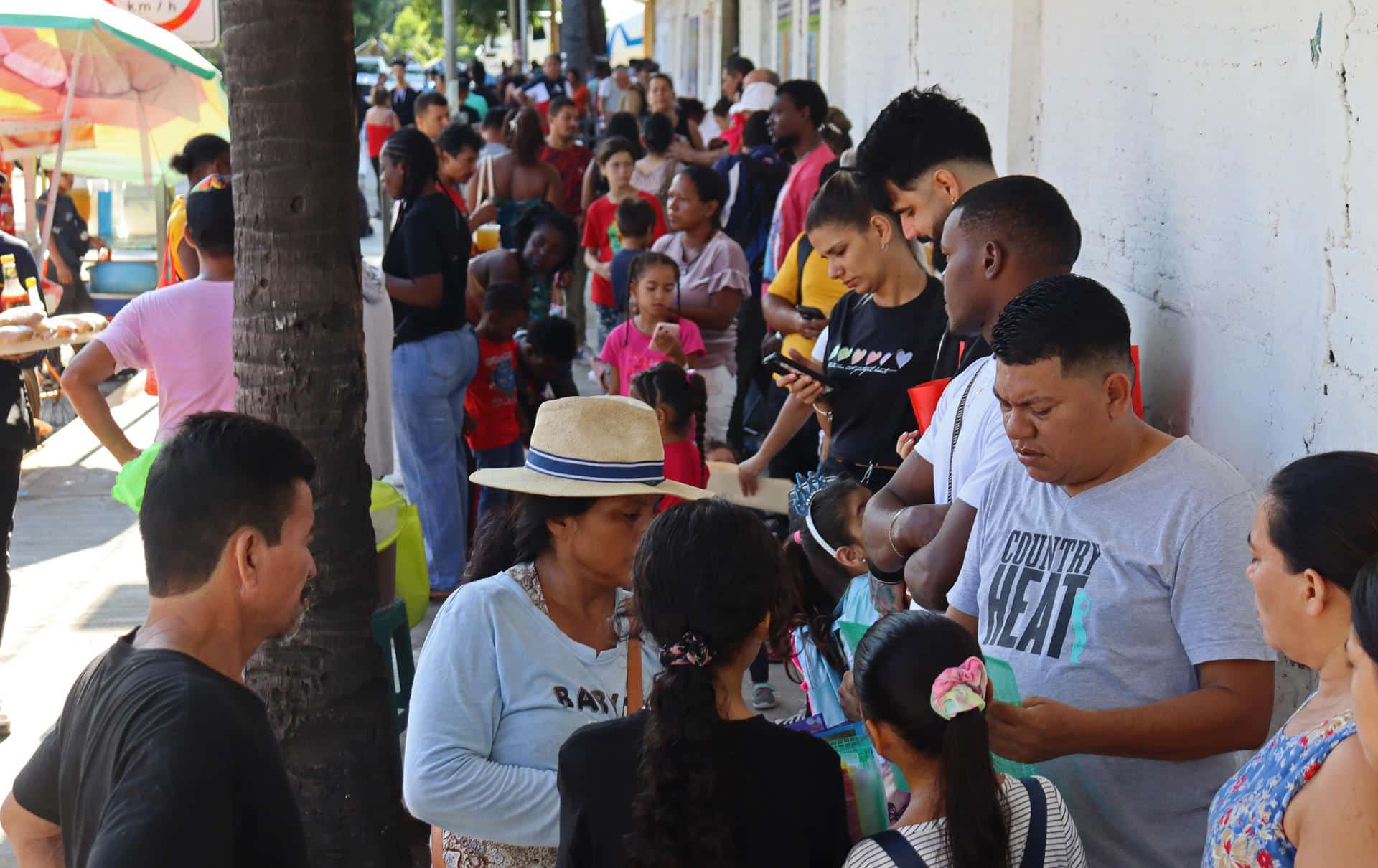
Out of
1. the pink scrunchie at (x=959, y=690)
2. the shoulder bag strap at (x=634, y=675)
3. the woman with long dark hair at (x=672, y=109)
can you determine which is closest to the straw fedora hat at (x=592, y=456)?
the shoulder bag strap at (x=634, y=675)

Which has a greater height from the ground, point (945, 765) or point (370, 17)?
point (370, 17)

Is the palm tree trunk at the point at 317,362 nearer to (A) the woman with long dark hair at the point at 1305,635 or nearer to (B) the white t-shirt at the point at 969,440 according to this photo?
(B) the white t-shirt at the point at 969,440

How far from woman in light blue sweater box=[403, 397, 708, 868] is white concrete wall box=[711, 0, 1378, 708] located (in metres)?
1.45

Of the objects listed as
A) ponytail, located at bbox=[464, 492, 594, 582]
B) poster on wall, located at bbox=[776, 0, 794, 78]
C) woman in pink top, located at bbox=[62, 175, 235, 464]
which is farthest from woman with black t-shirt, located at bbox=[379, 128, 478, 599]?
poster on wall, located at bbox=[776, 0, 794, 78]

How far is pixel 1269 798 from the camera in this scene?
1.90 metres

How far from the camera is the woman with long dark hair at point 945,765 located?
6.73 ft

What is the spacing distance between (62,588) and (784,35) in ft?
35.2

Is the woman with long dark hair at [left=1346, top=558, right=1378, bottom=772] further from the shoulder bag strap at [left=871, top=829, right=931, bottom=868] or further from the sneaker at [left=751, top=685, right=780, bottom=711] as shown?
the sneaker at [left=751, top=685, right=780, bottom=711]

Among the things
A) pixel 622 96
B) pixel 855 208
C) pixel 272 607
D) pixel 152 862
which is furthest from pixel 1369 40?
pixel 622 96

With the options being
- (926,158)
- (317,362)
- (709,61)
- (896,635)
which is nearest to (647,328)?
(926,158)

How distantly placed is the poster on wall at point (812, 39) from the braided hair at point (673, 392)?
8.25 meters

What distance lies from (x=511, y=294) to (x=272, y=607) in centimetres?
482

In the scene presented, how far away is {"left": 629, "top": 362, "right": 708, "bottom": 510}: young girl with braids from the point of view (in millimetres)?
5156

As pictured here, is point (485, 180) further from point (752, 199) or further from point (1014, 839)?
point (1014, 839)
